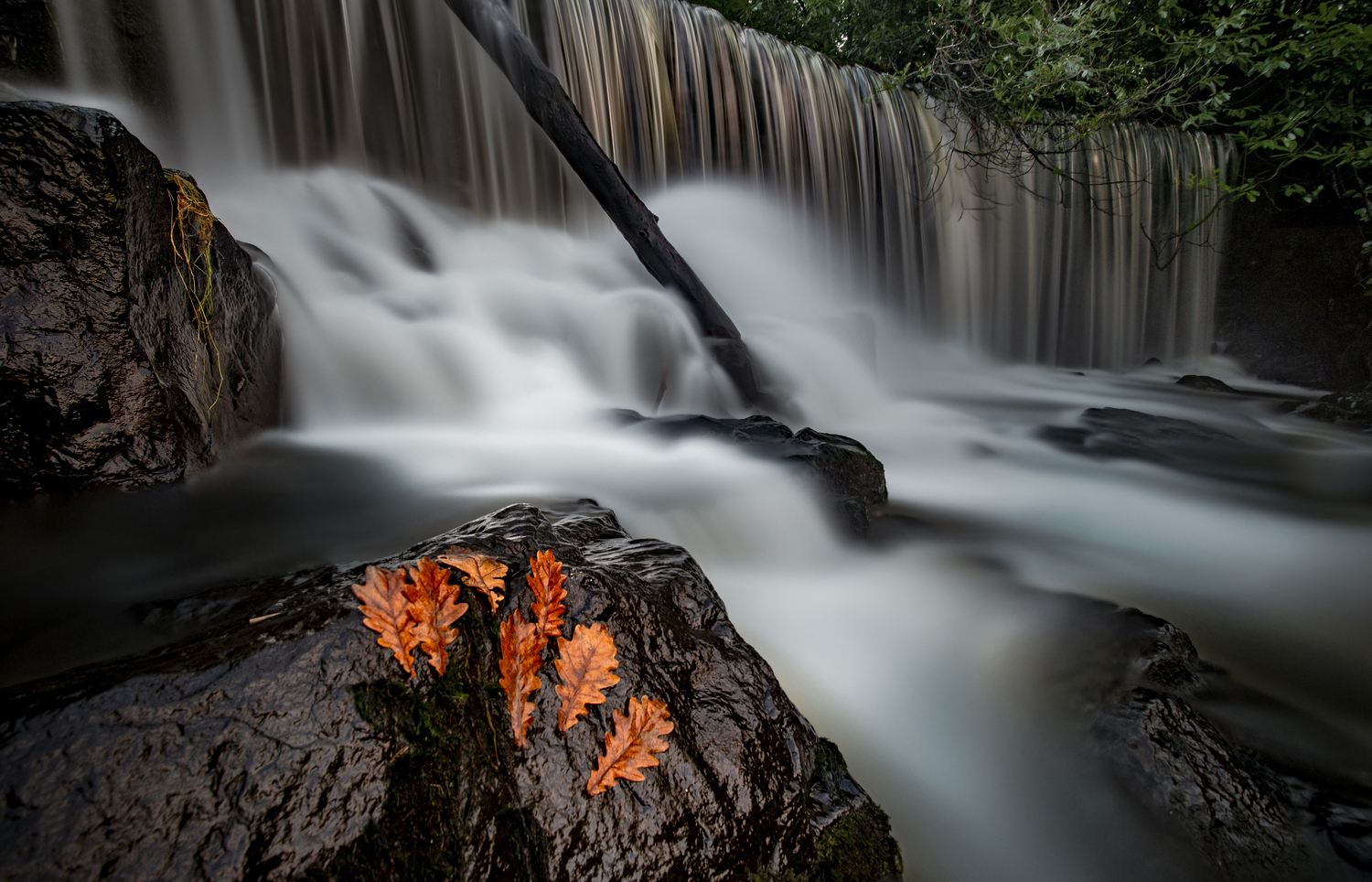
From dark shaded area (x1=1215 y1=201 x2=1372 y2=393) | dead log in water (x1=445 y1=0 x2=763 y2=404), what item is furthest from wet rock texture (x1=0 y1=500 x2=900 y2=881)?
dark shaded area (x1=1215 y1=201 x2=1372 y2=393)

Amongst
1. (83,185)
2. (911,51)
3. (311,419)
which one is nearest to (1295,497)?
(311,419)

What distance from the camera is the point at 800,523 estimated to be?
3.06m

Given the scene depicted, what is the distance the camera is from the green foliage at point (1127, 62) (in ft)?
21.6

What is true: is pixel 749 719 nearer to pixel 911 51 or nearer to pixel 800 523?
pixel 800 523

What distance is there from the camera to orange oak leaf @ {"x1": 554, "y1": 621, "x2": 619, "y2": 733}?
118cm

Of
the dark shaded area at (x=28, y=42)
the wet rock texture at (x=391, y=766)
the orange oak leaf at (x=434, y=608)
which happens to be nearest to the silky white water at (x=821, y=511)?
the wet rock texture at (x=391, y=766)

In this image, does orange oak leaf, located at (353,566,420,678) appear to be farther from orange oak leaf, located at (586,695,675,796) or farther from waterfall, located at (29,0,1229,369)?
waterfall, located at (29,0,1229,369)

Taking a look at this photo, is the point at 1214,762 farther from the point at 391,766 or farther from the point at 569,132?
the point at 569,132

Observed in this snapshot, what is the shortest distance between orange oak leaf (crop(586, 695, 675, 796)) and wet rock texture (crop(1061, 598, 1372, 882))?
1.32 meters

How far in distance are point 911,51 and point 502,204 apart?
22.0 feet

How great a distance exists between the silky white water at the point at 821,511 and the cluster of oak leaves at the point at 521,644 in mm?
977

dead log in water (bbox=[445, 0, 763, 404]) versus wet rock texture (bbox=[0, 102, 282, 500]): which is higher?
dead log in water (bbox=[445, 0, 763, 404])

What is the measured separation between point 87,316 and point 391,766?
2.13 m

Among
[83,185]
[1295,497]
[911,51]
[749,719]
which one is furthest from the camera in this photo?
[911,51]
